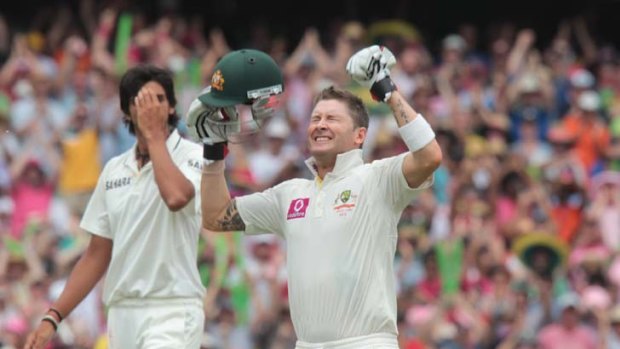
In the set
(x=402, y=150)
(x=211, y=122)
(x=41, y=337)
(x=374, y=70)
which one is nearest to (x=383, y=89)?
(x=374, y=70)

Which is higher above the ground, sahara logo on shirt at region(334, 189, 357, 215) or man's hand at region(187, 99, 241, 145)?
man's hand at region(187, 99, 241, 145)

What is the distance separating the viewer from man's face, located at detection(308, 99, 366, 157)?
9008mm

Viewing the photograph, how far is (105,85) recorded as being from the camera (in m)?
17.5

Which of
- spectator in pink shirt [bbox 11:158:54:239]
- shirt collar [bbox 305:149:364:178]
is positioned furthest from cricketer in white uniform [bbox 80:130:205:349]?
spectator in pink shirt [bbox 11:158:54:239]

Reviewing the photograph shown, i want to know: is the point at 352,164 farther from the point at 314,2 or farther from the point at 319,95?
the point at 314,2

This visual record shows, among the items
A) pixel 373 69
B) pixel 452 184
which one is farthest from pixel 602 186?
pixel 373 69

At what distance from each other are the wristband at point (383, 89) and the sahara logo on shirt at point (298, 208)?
0.73m

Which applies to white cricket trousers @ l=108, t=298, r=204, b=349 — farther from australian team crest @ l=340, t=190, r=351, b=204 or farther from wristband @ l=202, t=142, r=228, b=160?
australian team crest @ l=340, t=190, r=351, b=204

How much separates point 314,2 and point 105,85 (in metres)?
5.60

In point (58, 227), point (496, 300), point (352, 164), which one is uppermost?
point (352, 164)

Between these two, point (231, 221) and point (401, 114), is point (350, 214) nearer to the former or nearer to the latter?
point (401, 114)

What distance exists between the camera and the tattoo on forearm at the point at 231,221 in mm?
9375

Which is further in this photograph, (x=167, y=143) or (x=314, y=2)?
(x=314, y=2)

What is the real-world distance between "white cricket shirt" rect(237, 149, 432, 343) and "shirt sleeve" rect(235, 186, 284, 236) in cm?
22
